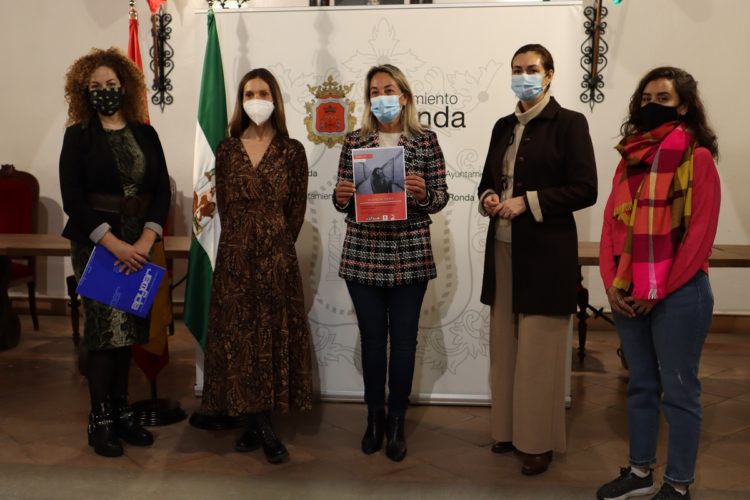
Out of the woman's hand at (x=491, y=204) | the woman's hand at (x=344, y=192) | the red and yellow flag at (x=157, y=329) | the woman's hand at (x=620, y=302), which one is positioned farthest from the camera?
the red and yellow flag at (x=157, y=329)

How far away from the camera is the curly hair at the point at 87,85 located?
3.32 meters

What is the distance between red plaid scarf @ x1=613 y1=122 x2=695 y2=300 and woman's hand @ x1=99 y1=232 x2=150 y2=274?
1.95m

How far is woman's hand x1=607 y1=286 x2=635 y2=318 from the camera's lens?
270 centimetres

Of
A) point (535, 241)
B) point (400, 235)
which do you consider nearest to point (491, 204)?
point (535, 241)

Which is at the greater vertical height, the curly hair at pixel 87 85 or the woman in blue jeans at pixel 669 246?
the curly hair at pixel 87 85

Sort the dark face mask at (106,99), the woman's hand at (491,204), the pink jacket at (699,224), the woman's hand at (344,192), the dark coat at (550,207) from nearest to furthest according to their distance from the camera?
the pink jacket at (699,224), the dark coat at (550,207), the woman's hand at (491,204), the woman's hand at (344,192), the dark face mask at (106,99)

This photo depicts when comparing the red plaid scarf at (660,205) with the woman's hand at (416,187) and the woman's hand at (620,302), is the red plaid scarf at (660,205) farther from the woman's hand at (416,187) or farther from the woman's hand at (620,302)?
the woman's hand at (416,187)

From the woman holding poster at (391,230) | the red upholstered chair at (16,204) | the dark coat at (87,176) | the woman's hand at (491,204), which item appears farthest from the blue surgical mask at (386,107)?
the red upholstered chair at (16,204)

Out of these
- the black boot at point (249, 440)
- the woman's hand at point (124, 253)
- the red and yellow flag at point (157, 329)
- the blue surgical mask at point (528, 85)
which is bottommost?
the black boot at point (249, 440)

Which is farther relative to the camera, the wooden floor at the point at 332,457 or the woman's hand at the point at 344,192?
the woman's hand at the point at 344,192

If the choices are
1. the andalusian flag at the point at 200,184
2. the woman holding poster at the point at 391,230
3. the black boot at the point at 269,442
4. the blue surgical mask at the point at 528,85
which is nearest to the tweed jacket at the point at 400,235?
the woman holding poster at the point at 391,230

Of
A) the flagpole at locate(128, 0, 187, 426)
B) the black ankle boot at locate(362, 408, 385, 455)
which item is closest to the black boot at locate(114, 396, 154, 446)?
the flagpole at locate(128, 0, 187, 426)

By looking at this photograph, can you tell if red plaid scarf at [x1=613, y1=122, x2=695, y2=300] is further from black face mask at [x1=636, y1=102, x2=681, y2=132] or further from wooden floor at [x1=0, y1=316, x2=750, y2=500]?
wooden floor at [x1=0, y1=316, x2=750, y2=500]

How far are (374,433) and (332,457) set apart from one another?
0.20 meters
